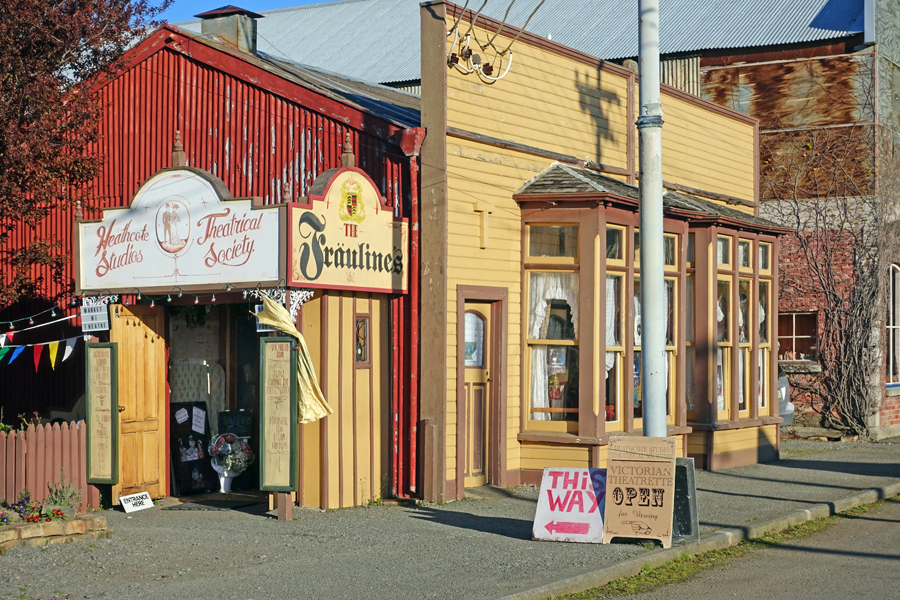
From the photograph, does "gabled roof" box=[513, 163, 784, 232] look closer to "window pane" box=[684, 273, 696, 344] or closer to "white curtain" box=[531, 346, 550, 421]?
"window pane" box=[684, 273, 696, 344]

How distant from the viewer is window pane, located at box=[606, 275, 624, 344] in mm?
13672

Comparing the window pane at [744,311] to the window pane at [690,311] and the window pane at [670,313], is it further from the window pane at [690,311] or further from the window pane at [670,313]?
the window pane at [670,313]

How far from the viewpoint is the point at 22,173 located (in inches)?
521

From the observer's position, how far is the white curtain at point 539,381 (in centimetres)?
1348

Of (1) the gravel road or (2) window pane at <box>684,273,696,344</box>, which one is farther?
(2) window pane at <box>684,273,696,344</box>

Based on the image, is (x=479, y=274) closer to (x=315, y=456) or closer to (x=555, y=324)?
(x=555, y=324)

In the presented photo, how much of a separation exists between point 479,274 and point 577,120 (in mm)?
2940

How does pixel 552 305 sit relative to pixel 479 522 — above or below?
above

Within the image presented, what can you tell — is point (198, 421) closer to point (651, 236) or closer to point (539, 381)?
point (539, 381)

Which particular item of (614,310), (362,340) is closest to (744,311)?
(614,310)

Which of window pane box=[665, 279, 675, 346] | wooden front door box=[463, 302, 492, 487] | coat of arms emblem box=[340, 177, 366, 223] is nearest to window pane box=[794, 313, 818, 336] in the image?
window pane box=[665, 279, 675, 346]

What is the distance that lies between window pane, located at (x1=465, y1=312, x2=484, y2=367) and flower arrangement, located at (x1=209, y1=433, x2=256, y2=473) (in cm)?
282

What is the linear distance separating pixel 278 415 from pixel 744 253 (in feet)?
29.2

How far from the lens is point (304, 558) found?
898 centimetres
